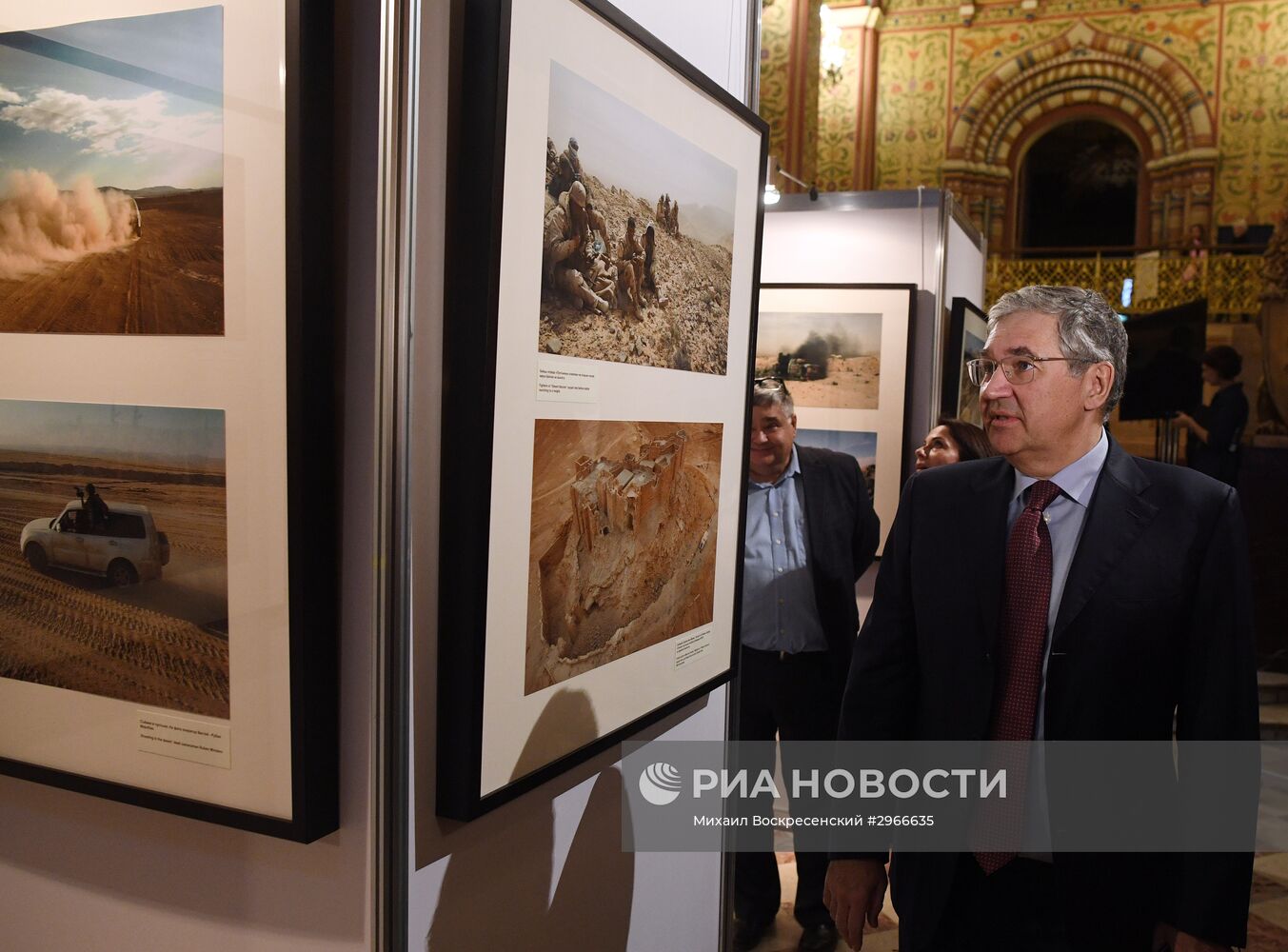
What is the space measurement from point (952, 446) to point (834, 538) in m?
0.69

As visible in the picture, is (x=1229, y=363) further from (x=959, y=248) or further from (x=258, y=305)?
(x=258, y=305)

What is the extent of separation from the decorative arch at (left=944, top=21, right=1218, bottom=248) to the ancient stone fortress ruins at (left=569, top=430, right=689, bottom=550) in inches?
608

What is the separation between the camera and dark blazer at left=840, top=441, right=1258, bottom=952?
77.7 inches

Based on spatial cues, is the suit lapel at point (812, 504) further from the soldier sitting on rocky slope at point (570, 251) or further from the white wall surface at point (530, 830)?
the soldier sitting on rocky slope at point (570, 251)

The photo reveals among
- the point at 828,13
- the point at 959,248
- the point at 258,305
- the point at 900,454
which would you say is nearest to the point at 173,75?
the point at 258,305

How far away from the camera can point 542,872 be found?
75.5 inches

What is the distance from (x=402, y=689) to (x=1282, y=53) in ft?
56.7

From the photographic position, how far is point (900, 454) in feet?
18.2

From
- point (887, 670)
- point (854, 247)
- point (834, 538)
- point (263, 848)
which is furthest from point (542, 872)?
point (854, 247)

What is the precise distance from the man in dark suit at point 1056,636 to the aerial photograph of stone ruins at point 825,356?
3280mm

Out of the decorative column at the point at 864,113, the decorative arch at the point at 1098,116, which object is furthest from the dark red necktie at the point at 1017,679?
the decorative arch at the point at 1098,116

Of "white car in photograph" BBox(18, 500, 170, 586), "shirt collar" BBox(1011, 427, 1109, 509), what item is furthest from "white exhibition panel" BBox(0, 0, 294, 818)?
"shirt collar" BBox(1011, 427, 1109, 509)
